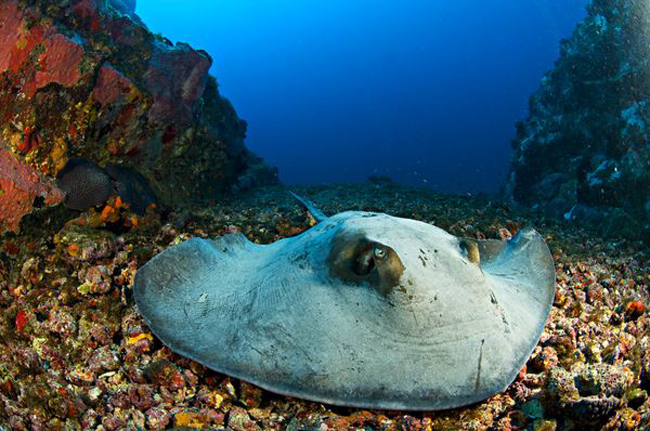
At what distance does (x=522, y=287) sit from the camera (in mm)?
2678

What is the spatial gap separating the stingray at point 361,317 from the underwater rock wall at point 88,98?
234 centimetres

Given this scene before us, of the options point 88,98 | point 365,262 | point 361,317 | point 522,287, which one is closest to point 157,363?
point 361,317

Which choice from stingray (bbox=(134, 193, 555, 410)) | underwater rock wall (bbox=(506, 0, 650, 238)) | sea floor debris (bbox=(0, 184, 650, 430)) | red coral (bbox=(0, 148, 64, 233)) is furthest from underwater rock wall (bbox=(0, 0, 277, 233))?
underwater rock wall (bbox=(506, 0, 650, 238))

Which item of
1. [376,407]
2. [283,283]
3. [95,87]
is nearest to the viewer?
[376,407]

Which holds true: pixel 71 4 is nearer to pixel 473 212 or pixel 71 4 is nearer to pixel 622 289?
pixel 473 212

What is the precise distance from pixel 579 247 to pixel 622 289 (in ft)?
4.58

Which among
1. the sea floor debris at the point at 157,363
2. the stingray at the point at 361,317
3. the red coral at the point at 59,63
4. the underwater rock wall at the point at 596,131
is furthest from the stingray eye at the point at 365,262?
the underwater rock wall at the point at 596,131

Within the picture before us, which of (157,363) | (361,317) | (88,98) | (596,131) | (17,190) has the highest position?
(596,131)

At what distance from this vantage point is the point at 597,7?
11828mm

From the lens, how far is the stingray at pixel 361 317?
5.67 ft

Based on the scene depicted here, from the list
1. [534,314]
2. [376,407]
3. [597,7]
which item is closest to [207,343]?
[376,407]

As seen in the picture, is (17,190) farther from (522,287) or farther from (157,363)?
(522,287)

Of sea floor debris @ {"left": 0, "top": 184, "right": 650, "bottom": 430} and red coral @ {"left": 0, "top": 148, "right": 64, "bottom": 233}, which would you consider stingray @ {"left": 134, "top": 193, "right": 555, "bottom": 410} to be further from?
red coral @ {"left": 0, "top": 148, "right": 64, "bottom": 233}

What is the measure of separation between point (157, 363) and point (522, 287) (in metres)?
2.45
